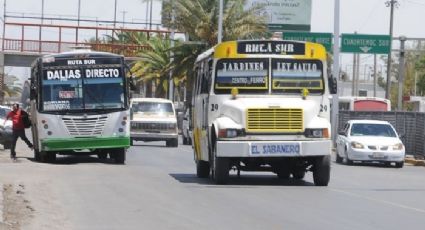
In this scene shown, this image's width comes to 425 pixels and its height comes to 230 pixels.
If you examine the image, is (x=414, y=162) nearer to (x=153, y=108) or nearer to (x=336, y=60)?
(x=336, y=60)

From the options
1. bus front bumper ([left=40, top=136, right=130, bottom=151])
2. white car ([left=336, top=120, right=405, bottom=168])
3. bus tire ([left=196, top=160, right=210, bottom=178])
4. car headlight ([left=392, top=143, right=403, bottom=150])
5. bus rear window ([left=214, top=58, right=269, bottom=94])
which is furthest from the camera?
car headlight ([left=392, top=143, right=403, bottom=150])

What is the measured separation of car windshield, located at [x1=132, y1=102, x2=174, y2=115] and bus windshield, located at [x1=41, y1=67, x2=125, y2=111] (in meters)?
15.6

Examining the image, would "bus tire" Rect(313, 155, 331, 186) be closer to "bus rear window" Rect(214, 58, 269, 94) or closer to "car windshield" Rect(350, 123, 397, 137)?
"bus rear window" Rect(214, 58, 269, 94)

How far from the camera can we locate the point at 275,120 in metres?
18.6

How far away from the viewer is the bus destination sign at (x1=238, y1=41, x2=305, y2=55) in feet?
63.3

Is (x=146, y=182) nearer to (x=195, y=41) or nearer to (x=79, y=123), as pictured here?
(x=79, y=123)

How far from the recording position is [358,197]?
Answer: 17.3m

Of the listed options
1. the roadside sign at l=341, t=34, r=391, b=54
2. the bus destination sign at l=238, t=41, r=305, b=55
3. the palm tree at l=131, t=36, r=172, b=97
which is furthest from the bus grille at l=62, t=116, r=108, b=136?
the palm tree at l=131, t=36, r=172, b=97

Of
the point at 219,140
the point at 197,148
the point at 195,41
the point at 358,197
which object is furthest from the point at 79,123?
the point at 195,41

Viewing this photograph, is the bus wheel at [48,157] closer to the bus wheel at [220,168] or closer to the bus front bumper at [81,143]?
the bus front bumper at [81,143]

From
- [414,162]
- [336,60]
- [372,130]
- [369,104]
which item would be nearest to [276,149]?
[372,130]

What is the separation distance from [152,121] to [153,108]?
2.77 ft

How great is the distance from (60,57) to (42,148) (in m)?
2.70

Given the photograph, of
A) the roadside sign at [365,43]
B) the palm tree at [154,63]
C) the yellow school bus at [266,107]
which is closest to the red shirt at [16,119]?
the yellow school bus at [266,107]
